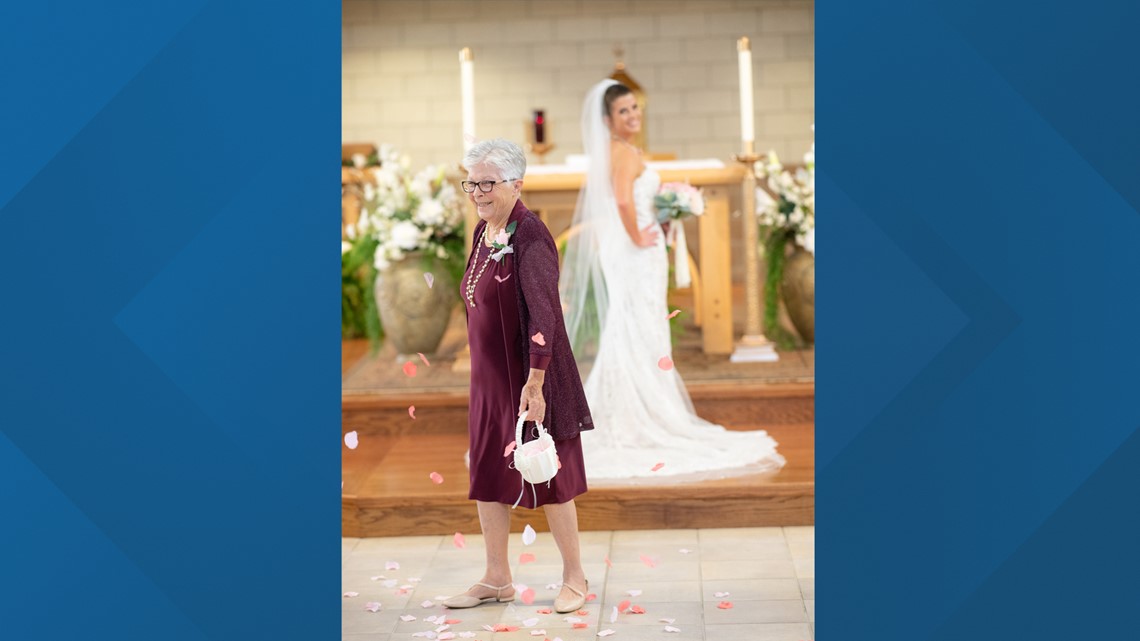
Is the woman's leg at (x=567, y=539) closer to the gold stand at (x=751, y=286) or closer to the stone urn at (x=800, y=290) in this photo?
the gold stand at (x=751, y=286)

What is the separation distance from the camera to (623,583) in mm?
5078

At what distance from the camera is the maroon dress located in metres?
4.66

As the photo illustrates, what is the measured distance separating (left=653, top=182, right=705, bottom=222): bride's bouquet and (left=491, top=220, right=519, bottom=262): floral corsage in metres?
1.73

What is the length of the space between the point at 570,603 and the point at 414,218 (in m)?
3.55

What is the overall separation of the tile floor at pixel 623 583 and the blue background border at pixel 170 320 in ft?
3.23

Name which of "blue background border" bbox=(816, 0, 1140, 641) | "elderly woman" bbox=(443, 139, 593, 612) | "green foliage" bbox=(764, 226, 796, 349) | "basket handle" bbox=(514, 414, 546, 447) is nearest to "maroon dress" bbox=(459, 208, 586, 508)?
"elderly woman" bbox=(443, 139, 593, 612)

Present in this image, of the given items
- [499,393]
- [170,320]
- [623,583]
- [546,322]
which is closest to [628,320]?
[623,583]

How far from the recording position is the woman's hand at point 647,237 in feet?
20.4

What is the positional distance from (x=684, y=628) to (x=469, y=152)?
164 centimetres

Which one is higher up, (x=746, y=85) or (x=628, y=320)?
(x=746, y=85)

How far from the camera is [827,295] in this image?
366 centimetres

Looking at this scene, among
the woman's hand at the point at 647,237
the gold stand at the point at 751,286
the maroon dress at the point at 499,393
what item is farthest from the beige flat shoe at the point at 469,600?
the gold stand at the point at 751,286

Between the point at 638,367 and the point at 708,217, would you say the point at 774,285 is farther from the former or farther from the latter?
the point at 638,367

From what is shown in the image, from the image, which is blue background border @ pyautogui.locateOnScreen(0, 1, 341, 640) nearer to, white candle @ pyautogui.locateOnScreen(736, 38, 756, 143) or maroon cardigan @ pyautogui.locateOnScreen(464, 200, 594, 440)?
maroon cardigan @ pyautogui.locateOnScreen(464, 200, 594, 440)
